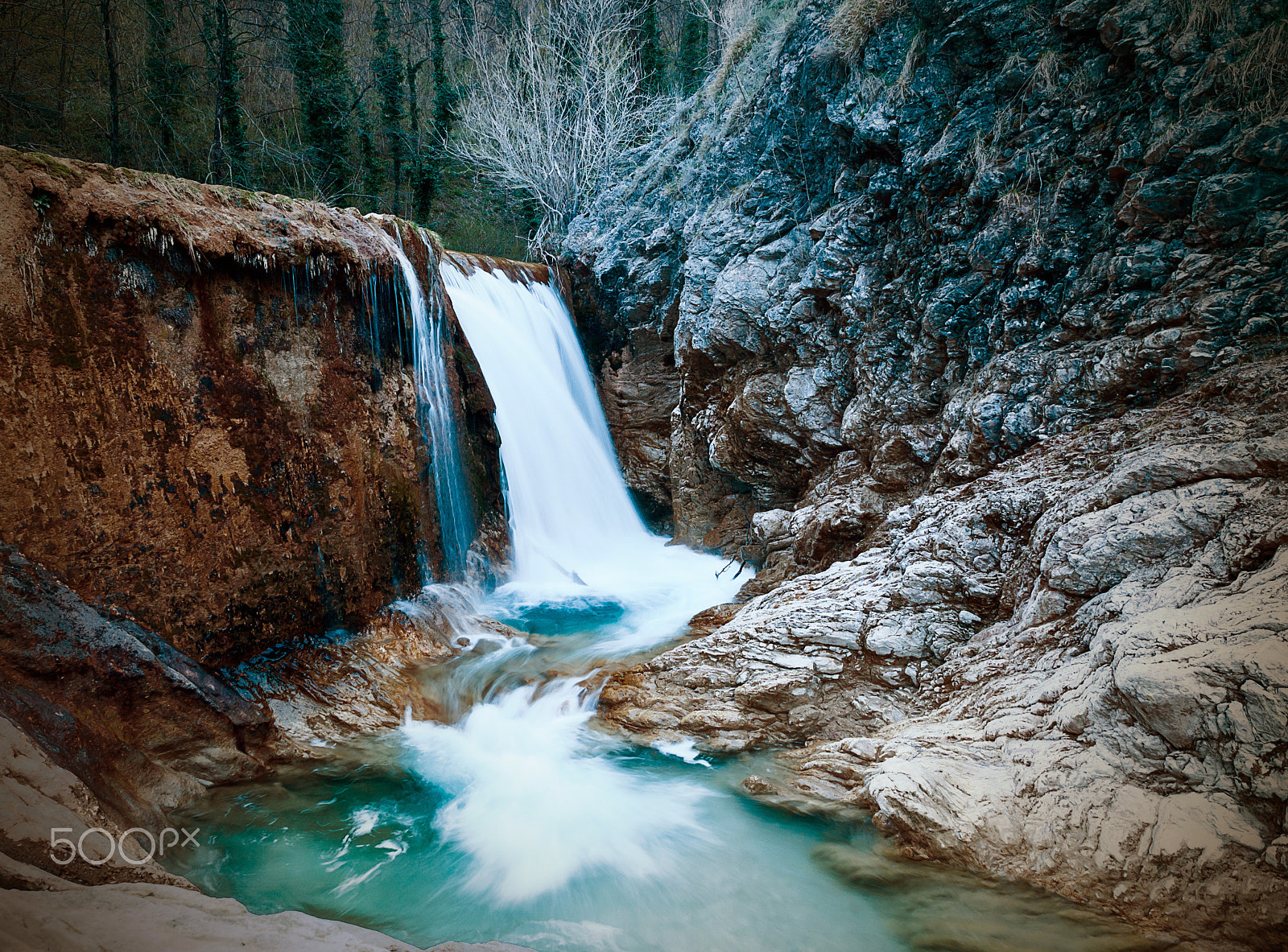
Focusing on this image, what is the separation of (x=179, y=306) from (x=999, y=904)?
6.17m

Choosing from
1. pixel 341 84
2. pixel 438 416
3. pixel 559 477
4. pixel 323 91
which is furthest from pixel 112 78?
pixel 559 477

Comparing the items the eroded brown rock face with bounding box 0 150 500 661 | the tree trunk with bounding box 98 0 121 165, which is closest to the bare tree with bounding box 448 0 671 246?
the tree trunk with bounding box 98 0 121 165

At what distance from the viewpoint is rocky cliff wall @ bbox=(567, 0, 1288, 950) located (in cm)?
259

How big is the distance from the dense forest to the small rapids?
1050cm

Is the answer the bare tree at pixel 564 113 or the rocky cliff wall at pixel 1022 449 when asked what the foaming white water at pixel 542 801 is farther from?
the bare tree at pixel 564 113

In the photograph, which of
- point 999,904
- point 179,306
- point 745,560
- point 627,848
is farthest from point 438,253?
point 999,904

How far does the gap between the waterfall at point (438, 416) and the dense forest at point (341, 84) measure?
6.13 metres

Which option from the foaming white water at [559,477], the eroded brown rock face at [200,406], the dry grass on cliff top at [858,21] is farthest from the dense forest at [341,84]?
the eroded brown rock face at [200,406]

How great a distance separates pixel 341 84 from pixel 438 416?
35.2 ft

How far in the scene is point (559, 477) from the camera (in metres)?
9.71

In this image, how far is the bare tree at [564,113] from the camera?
13.2 m

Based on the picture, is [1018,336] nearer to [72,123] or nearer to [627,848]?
[627,848]

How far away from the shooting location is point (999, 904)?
2.63m

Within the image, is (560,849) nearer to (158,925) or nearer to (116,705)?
(158,925)
